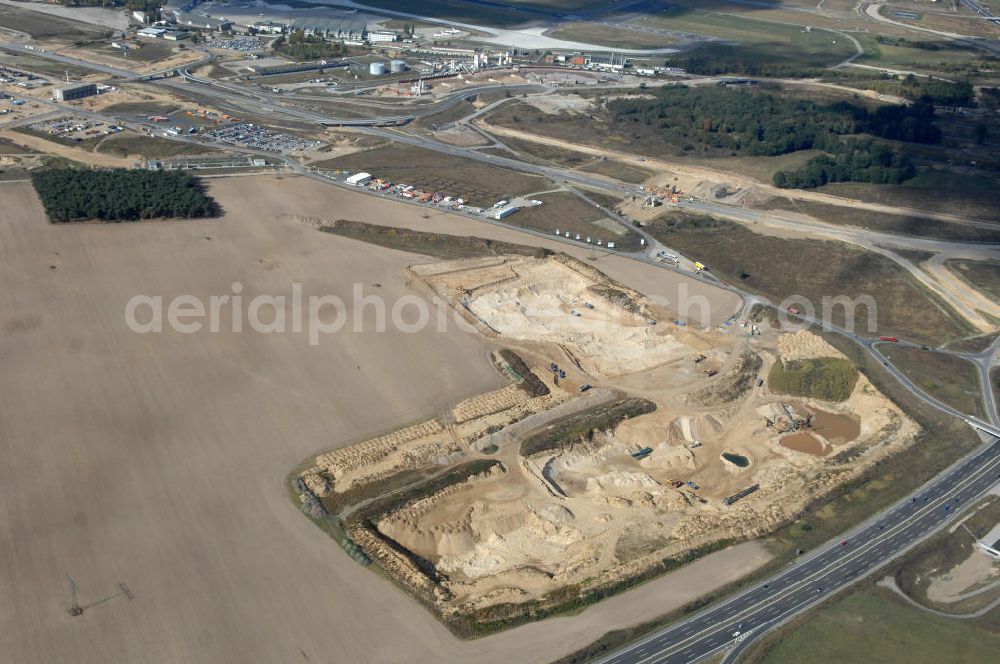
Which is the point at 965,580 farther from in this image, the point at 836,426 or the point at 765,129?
the point at 765,129

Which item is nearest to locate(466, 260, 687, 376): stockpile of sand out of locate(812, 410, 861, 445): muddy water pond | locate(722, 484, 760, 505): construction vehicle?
locate(812, 410, 861, 445): muddy water pond

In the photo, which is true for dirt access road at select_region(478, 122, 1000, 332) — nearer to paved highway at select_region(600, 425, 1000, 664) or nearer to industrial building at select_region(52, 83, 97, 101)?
paved highway at select_region(600, 425, 1000, 664)

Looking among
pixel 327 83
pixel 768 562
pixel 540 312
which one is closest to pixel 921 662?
pixel 768 562

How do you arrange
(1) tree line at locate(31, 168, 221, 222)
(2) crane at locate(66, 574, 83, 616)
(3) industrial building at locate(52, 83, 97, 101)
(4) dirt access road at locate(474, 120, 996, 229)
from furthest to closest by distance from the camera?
(3) industrial building at locate(52, 83, 97, 101), (4) dirt access road at locate(474, 120, 996, 229), (1) tree line at locate(31, 168, 221, 222), (2) crane at locate(66, 574, 83, 616)

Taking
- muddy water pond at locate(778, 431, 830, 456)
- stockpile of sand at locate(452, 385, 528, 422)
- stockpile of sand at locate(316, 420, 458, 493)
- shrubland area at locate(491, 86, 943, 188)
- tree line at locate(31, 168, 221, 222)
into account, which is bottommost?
muddy water pond at locate(778, 431, 830, 456)

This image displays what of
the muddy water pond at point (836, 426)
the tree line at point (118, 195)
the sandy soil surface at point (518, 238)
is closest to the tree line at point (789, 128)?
the sandy soil surface at point (518, 238)

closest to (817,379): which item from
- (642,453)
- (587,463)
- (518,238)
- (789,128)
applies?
(642,453)

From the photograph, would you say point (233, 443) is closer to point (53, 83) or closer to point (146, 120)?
point (146, 120)
